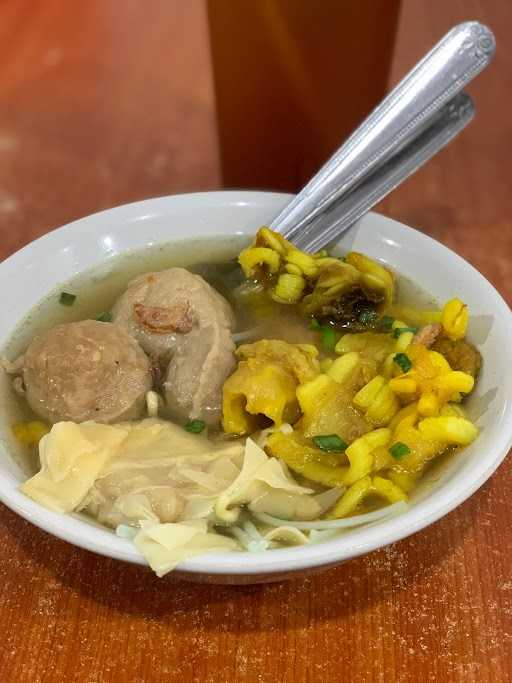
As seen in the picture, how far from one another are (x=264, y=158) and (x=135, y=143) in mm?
515

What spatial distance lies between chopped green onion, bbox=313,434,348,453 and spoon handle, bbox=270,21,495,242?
0.53m

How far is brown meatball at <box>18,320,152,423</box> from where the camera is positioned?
117cm

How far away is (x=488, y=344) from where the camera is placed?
4.01ft

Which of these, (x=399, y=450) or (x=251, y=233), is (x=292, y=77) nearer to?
Answer: (x=251, y=233)

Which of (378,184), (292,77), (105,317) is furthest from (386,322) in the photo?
(292,77)

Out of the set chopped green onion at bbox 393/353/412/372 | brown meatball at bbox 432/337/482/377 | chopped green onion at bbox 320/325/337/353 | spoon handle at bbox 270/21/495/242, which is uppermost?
spoon handle at bbox 270/21/495/242

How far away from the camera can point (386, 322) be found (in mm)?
1374

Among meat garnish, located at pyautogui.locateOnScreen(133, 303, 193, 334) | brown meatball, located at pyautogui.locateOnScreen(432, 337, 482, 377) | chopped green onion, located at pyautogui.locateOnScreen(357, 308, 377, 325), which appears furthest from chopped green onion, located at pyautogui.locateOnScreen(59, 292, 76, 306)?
brown meatball, located at pyautogui.locateOnScreen(432, 337, 482, 377)

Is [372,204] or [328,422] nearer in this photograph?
[328,422]

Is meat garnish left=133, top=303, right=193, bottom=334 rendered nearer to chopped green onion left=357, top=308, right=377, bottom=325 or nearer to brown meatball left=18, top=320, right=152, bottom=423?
brown meatball left=18, top=320, right=152, bottom=423

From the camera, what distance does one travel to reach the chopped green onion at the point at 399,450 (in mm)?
1072

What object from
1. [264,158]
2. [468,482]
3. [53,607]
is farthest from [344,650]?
[264,158]

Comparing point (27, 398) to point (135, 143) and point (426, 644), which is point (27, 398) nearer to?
point (426, 644)

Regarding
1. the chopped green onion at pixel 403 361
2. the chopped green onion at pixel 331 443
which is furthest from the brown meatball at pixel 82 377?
the chopped green onion at pixel 403 361
